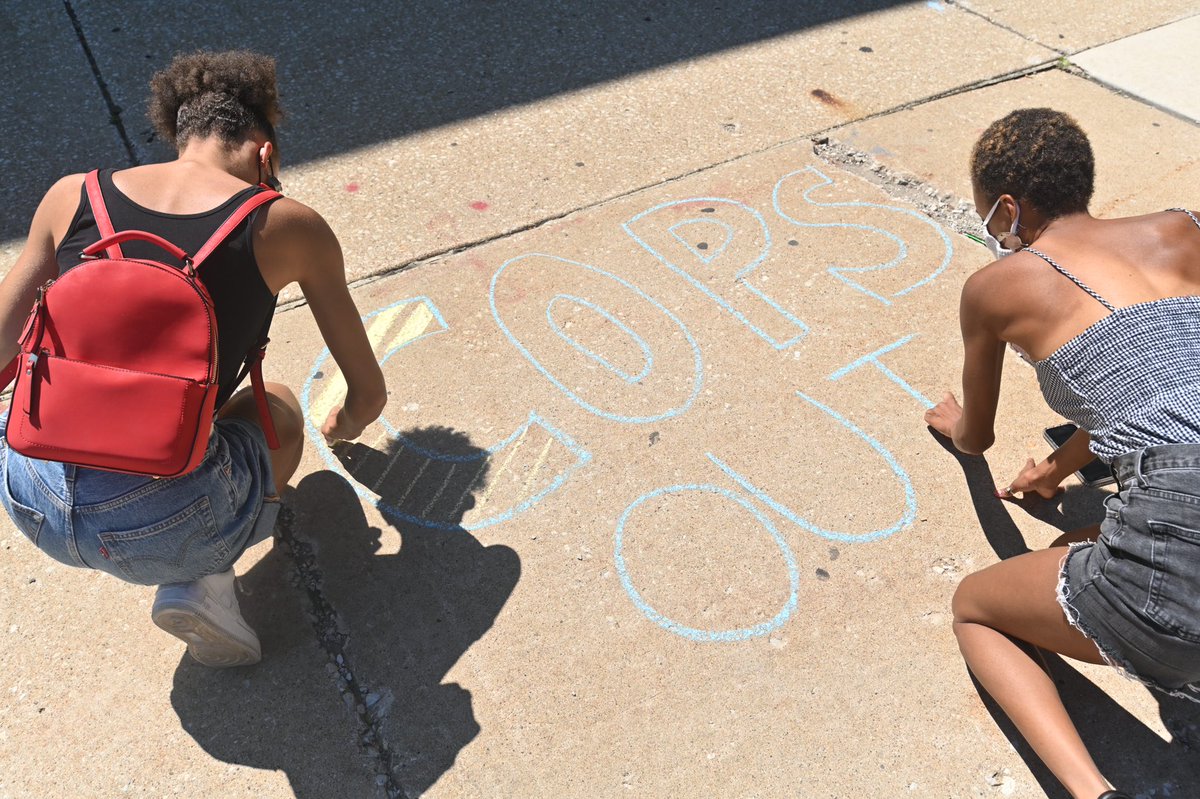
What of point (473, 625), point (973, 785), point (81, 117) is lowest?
point (973, 785)

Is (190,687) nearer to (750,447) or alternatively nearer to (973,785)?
(750,447)

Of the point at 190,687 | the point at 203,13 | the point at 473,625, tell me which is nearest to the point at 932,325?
the point at 473,625

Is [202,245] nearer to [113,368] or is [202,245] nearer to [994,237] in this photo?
[113,368]

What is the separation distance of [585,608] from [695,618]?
10.7 inches

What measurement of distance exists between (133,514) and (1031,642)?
186 cm

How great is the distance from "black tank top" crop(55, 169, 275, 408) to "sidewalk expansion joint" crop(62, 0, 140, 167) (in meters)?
2.11

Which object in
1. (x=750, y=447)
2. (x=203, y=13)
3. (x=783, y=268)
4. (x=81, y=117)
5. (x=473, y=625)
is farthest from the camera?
(x=203, y=13)

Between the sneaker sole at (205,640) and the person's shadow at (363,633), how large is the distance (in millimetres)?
60

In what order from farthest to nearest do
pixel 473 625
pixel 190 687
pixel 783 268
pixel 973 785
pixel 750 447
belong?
pixel 783 268 < pixel 750 447 < pixel 473 625 < pixel 190 687 < pixel 973 785

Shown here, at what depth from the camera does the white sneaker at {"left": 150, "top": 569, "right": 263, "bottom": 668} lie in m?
1.79

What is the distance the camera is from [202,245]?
1681 mm

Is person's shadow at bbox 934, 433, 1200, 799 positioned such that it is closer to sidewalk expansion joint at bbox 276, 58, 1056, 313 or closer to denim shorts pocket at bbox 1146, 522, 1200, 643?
denim shorts pocket at bbox 1146, 522, 1200, 643

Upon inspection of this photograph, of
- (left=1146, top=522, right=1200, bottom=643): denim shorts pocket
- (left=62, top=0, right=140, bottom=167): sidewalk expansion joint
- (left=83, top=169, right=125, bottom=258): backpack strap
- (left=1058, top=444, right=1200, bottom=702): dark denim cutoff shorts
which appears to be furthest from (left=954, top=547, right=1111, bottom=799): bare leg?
(left=62, top=0, right=140, bottom=167): sidewalk expansion joint

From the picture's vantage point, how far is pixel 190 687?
1997mm
